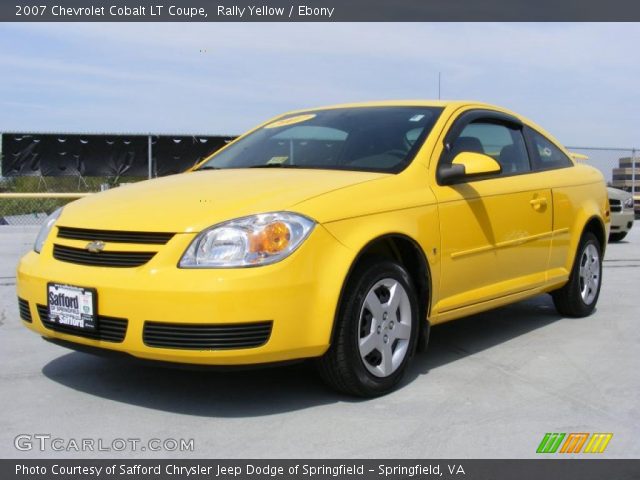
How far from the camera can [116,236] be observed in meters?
3.46

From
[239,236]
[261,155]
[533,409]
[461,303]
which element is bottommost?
[533,409]

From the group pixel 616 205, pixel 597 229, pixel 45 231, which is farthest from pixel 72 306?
pixel 616 205

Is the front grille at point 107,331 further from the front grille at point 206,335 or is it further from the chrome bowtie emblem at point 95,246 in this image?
the chrome bowtie emblem at point 95,246

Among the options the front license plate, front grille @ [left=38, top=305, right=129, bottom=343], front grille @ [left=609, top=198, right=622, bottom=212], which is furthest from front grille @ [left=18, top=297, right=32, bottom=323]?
front grille @ [left=609, top=198, right=622, bottom=212]

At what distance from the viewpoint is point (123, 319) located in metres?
3.30

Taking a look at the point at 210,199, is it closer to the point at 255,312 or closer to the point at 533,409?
the point at 255,312

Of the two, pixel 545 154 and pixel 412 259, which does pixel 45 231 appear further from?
pixel 545 154

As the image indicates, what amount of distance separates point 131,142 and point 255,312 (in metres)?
11.3

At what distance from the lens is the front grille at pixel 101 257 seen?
11.0 ft

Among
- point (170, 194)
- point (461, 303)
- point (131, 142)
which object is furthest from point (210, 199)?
point (131, 142)

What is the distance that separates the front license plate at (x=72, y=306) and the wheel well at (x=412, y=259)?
139 cm

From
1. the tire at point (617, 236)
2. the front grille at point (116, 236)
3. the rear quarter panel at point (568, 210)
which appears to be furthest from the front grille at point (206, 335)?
the tire at point (617, 236)

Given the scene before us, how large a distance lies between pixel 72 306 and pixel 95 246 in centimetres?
30
